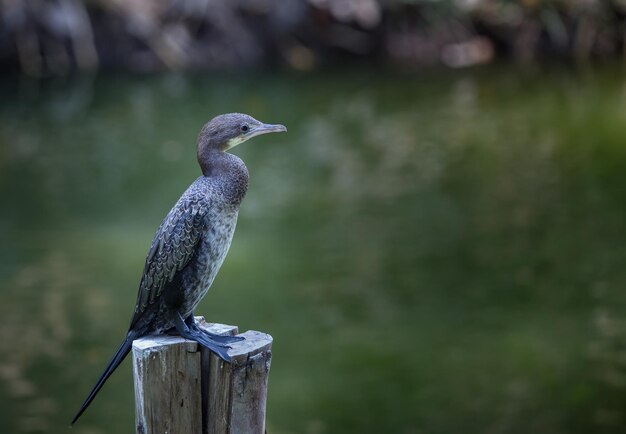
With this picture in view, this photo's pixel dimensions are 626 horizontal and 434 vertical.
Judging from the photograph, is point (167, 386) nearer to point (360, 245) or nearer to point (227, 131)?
point (227, 131)

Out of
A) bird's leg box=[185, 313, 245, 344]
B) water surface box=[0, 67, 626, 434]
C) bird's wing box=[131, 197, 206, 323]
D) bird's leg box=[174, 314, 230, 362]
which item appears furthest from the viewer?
water surface box=[0, 67, 626, 434]

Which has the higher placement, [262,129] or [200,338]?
[262,129]

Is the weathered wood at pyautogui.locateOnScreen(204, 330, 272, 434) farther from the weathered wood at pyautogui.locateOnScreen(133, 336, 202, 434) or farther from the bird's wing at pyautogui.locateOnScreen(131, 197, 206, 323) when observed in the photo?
the bird's wing at pyautogui.locateOnScreen(131, 197, 206, 323)

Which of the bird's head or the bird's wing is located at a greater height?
the bird's head

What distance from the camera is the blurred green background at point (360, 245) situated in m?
6.12

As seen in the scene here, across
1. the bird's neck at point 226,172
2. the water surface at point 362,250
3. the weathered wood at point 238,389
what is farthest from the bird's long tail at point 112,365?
the water surface at point 362,250

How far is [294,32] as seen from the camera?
15.0 m

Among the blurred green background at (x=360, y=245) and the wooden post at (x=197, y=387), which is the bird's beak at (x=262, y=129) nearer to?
the wooden post at (x=197, y=387)

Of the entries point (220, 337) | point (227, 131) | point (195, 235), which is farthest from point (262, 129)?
point (220, 337)

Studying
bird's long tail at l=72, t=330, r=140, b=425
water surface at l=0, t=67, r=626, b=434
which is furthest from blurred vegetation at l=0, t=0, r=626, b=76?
bird's long tail at l=72, t=330, r=140, b=425

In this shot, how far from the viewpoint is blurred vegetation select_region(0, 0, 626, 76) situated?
14016 millimetres

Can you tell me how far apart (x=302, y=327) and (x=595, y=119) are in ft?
18.6

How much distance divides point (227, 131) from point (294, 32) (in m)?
11.8

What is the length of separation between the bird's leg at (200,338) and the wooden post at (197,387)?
0.07 ft
